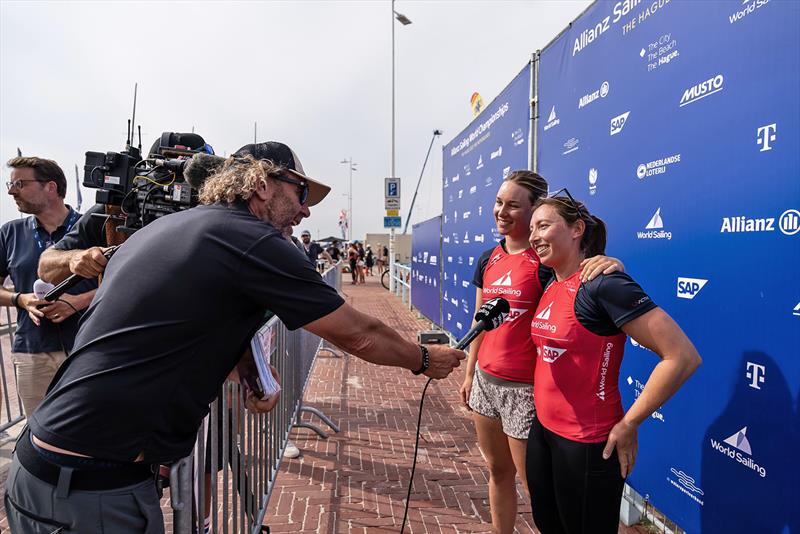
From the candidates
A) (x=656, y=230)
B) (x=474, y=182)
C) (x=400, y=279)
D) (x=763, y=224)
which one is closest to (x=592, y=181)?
(x=656, y=230)

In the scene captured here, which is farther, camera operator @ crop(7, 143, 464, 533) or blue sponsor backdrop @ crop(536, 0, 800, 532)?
blue sponsor backdrop @ crop(536, 0, 800, 532)

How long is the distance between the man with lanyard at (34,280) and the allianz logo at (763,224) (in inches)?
148

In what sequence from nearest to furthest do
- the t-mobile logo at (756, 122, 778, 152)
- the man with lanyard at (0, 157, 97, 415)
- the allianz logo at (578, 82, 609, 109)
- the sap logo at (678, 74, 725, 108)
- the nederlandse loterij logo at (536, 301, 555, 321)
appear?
1. the t-mobile logo at (756, 122, 778, 152)
2. the nederlandse loterij logo at (536, 301, 555, 321)
3. the sap logo at (678, 74, 725, 108)
4. the man with lanyard at (0, 157, 97, 415)
5. the allianz logo at (578, 82, 609, 109)

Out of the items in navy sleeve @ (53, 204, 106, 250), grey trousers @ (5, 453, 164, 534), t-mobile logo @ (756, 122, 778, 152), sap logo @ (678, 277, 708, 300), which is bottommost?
grey trousers @ (5, 453, 164, 534)

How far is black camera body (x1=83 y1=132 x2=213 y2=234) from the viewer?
232 centimetres

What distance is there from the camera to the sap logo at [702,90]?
2517 mm

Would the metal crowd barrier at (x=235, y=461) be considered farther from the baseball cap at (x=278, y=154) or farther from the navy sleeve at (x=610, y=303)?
the navy sleeve at (x=610, y=303)

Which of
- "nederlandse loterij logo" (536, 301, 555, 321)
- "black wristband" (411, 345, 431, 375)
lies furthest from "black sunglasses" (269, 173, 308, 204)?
"nederlandse loterij logo" (536, 301, 555, 321)

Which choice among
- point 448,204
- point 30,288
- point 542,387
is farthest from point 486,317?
point 448,204

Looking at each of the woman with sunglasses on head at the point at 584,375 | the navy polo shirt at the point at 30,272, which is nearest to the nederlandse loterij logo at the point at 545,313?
the woman with sunglasses on head at the point at 584,375

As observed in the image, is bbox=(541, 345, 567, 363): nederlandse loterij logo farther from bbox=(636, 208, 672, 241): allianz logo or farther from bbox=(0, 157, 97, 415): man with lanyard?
bbox=(0, 157, 97, 415): man with lanyard

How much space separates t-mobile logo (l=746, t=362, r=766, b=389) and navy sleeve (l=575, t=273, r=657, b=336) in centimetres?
80

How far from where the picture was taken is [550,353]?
2.25 m

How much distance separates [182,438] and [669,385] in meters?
1.79
